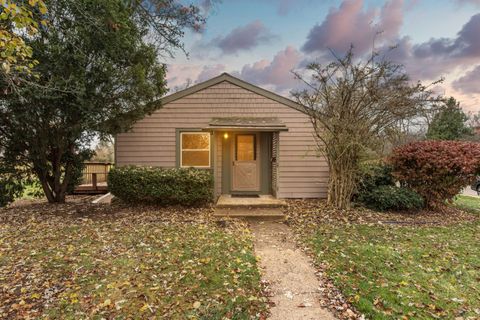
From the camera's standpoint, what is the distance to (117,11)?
621 cm

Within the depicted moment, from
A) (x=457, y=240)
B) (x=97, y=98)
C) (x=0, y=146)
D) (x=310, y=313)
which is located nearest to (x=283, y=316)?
(x=310, y=313)

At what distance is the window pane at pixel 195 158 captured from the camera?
29.6 feet

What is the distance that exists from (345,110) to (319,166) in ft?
9.16

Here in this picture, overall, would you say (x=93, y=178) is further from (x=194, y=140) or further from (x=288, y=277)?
(x=288, y=277)

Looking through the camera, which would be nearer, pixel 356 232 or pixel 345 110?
pixel 356 232

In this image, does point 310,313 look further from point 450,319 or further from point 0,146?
point 0,146

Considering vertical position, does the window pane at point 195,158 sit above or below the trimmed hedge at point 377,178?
above

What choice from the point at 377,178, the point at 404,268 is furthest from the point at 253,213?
the point at 377,178

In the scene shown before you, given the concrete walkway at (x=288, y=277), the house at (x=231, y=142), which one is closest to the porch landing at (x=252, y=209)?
the concrete walkway at (x=288, y=277)

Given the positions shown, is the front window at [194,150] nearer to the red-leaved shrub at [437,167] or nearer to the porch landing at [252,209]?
the porch landing at [252,209]

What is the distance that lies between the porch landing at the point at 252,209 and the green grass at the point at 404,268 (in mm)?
1377

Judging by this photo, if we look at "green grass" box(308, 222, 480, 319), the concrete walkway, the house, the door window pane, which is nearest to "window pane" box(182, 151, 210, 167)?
the house

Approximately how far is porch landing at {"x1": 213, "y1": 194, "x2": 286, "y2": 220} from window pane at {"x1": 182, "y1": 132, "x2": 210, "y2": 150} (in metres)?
2.57

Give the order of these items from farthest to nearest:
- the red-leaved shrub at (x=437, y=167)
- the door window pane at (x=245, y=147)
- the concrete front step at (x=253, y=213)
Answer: the door window pane at (x=245, y=147) → the red-leaved shrub at (x=437, y=167) → the concrete front step at (x=253, y=213)
